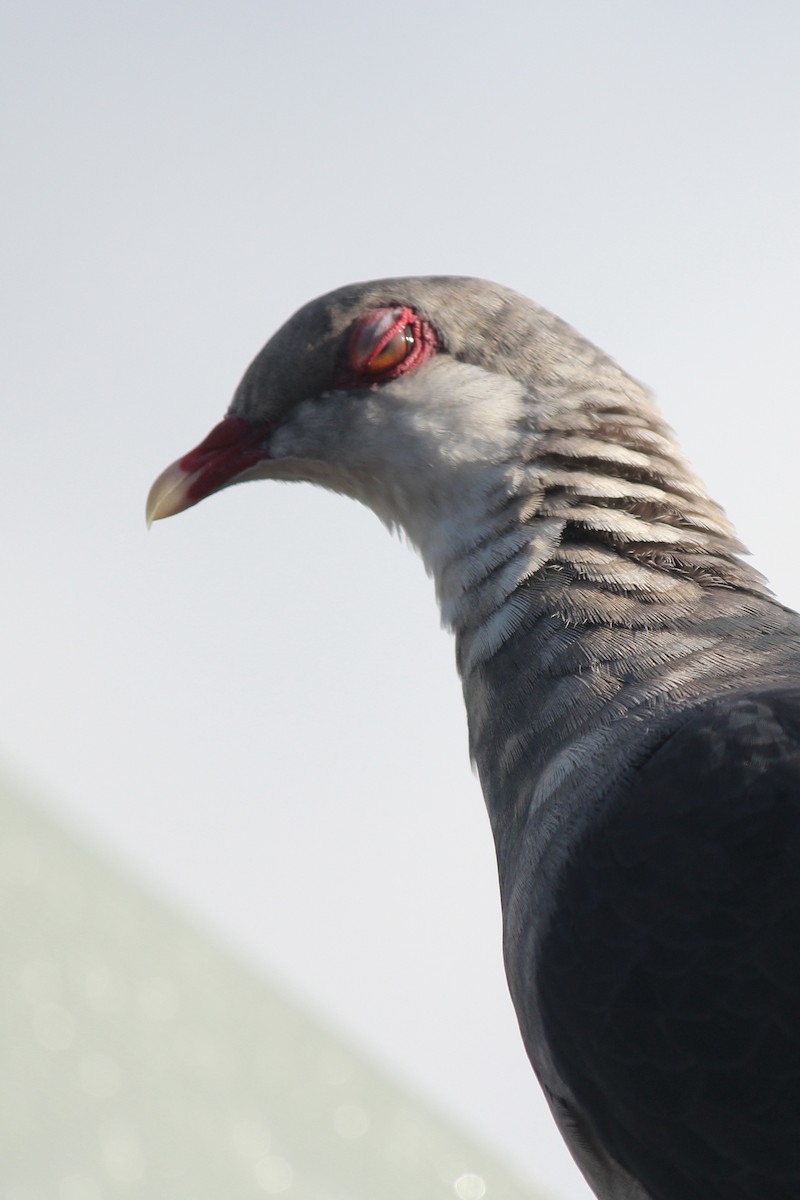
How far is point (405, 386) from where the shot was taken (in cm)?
310

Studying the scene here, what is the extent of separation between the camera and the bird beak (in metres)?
3.29

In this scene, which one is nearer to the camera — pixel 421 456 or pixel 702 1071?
pixel 702 1071

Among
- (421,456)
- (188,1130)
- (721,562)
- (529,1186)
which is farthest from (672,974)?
(529,1186)

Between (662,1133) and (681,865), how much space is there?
44 cm

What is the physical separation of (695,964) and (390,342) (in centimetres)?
160

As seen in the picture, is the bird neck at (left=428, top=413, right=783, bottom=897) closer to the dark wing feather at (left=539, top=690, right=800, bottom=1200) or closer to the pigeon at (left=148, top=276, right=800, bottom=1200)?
the pigeon at (left=148, top=276, right=800, bottom=1200)

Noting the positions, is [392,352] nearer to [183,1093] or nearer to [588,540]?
[588,540]

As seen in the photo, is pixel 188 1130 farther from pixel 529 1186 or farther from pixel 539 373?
pixel 539 373

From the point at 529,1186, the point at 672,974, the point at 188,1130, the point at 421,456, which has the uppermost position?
the point at 421,456

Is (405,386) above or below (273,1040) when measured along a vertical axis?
above

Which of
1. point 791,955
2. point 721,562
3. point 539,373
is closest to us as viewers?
point 791,955

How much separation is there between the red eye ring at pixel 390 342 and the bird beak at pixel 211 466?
13.0 inches

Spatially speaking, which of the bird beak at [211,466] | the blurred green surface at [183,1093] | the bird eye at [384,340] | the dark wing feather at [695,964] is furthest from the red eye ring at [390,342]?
the blurred green surface at [183,1093]

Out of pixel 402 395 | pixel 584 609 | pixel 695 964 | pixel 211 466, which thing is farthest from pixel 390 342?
pixel 695 964
